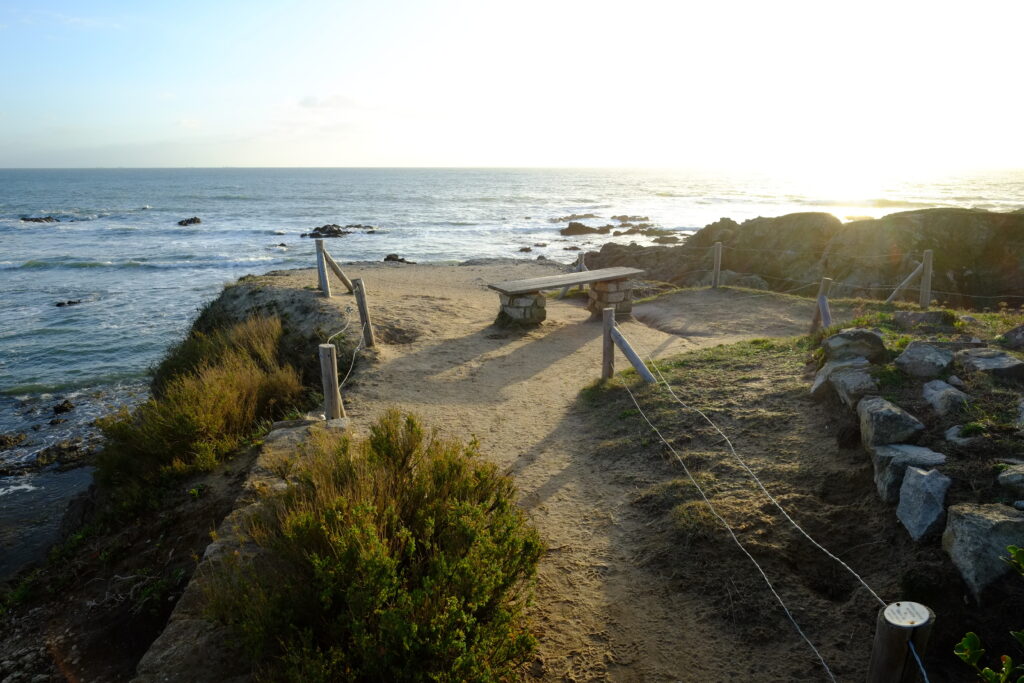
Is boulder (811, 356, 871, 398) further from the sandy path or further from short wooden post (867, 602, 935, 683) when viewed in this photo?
short wooden post (867, 602, 935, 683)

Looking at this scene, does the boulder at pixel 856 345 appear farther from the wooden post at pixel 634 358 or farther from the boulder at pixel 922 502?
the boulder at pixel 922 502

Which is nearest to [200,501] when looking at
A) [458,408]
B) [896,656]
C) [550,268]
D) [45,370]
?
[458,408]

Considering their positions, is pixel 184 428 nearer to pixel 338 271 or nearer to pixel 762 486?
pixel 762 486

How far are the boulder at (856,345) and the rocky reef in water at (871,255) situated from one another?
8.40 metres

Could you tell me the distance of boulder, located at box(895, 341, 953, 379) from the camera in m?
5.44

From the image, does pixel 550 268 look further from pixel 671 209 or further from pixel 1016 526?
pixel 671 209

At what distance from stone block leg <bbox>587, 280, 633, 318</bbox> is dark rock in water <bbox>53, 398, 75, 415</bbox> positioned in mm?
11555

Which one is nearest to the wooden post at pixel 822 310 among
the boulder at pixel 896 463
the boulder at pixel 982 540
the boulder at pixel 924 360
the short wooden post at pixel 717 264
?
the boulder at pixel 924 360

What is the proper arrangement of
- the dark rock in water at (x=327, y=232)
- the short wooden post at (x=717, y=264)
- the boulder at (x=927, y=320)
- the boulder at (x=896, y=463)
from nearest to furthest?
the boulder at (x=896, y=463)
the boulder at (x=927, y=320)
the short wooden post at (x=717, y=264)
the dark rock in water at (x=327, y=232)

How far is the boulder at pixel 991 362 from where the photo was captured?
510cm

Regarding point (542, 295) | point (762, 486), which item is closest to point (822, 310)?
point (542, 295)

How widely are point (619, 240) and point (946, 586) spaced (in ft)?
122

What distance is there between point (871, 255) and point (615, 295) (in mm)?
10142

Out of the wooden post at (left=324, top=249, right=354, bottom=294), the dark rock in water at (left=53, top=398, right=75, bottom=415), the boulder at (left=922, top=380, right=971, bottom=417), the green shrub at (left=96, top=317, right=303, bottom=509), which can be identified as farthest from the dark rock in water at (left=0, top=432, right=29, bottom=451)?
Answer: the boulder at (left=922, top=380, right=971, bottom=417)
